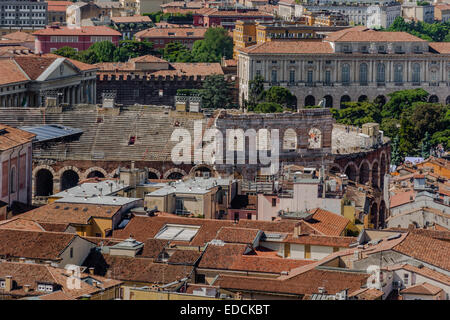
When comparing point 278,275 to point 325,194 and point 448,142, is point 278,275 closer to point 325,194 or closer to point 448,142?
point 325,194

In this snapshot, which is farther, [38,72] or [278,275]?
[38,72]

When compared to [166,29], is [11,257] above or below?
below

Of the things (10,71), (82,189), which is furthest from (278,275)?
(10,71)

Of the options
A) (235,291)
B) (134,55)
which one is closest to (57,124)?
(235,291)

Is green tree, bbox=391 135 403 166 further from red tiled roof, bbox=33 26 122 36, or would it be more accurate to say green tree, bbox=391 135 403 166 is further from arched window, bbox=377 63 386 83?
red tiled roof, bbox=33 26 122 36

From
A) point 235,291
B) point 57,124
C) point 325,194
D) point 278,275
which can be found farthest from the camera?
point 57,124

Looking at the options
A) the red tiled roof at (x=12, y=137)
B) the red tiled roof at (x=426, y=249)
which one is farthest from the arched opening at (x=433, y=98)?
the red tiled roof at (x=426, y=249)
